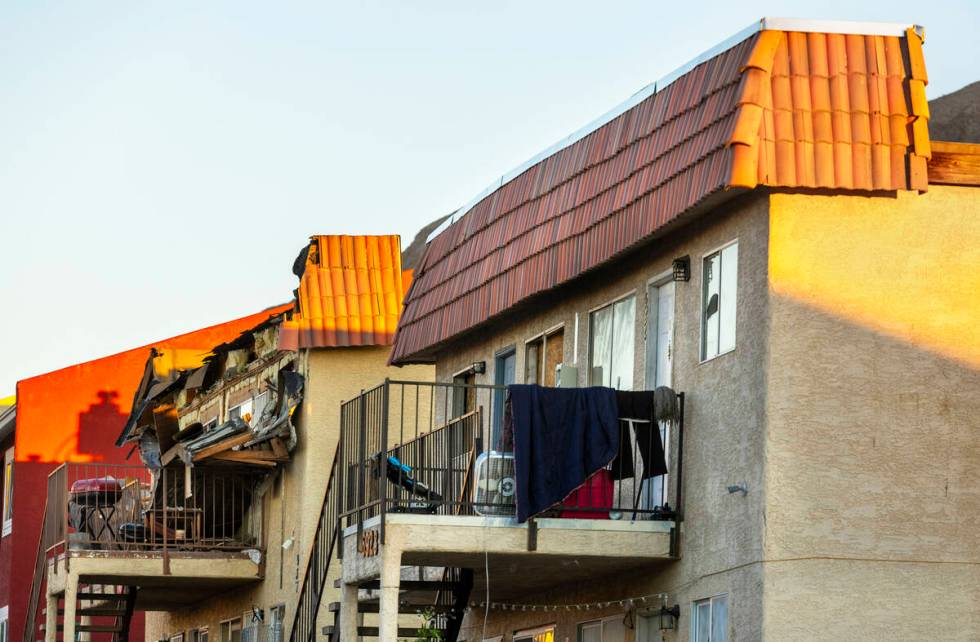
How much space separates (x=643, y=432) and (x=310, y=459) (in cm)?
1074

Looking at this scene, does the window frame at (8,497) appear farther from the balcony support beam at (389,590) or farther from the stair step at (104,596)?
the balcony support beam at (389,590)

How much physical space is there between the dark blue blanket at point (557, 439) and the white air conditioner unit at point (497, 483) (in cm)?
43

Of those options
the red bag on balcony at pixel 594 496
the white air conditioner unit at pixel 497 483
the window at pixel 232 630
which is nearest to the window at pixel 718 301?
the red bag on balcony at pixel 594 496

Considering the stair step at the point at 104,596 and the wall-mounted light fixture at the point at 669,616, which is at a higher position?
the wall-mounted light fixture at the point at 669,616

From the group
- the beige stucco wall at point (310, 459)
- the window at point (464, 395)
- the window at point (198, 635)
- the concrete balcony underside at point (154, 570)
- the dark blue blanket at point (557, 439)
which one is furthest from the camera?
the window at point (198, 635)

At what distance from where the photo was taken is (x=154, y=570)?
26500mm

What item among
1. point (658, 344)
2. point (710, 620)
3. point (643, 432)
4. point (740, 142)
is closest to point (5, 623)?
point (658, 344)

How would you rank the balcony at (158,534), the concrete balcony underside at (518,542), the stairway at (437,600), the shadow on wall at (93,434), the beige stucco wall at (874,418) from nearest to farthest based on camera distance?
the beige stucco wall at (874,418), the concrete balcony underside at (518,542), the stairway at (437,600), the balcony at (158,534), the shadow on wall at (93,434)

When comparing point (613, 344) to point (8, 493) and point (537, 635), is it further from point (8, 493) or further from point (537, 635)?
point (8, 493)

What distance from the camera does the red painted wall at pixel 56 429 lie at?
3766 cm

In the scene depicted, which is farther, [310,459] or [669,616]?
[310,459]

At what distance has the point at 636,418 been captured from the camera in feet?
50.5

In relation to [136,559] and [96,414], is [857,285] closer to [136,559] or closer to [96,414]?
[136,559]

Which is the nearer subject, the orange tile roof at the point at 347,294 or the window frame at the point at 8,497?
the orange tile roof at the point at 347,294
